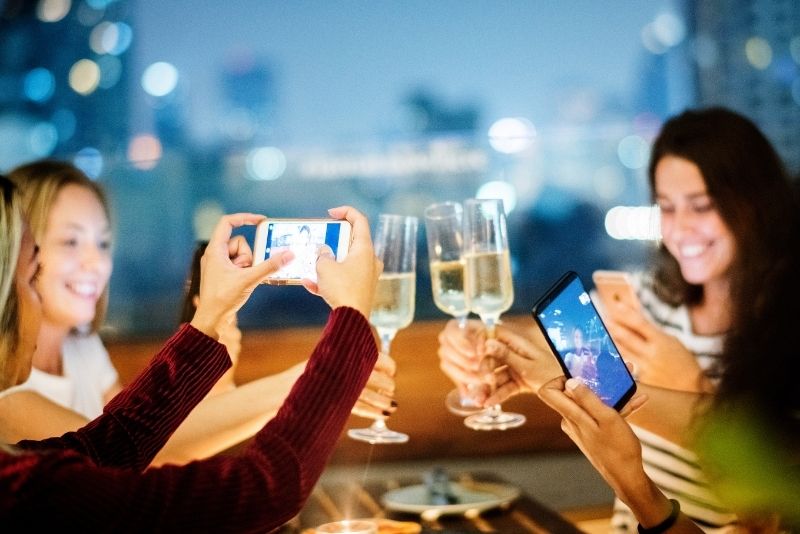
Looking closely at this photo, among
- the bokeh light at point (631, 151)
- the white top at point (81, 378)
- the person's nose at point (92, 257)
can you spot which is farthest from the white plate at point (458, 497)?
the bokeh light at point (631, 151)

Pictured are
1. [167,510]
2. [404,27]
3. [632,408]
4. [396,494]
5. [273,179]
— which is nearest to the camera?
[167,510]

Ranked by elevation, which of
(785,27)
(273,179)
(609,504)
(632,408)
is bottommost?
(609,504)

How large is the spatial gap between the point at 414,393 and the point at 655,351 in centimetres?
124

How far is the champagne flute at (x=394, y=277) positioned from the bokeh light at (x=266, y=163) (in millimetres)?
1959

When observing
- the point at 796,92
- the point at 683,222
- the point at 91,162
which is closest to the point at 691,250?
the point at 683,222

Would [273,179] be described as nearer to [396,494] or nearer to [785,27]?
[396,494]

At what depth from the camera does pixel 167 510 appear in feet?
2.80

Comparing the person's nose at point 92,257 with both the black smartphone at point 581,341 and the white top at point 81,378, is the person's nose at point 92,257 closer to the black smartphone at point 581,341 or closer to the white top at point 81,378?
the white top at point 81,378

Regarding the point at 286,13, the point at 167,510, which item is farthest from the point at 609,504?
the point at 286,13

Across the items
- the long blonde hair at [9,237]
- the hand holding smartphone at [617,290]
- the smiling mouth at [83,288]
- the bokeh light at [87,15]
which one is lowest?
the hand holding smartphone at [617,290]

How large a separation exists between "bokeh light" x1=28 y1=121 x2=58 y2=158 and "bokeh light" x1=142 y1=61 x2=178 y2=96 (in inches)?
17.4

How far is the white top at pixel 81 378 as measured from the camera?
209cm

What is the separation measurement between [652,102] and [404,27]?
1238 mm

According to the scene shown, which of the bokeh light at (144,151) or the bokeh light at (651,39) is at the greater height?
the bokeh light at (651,39)
